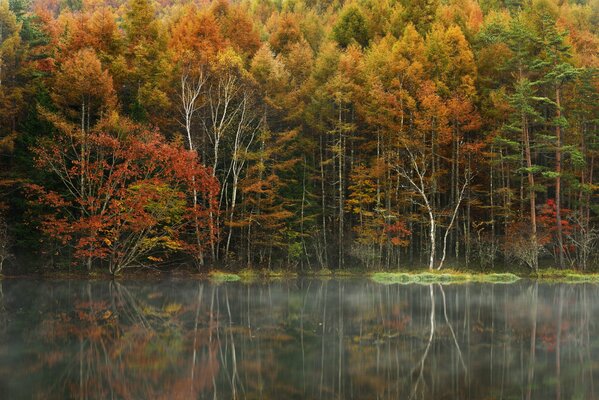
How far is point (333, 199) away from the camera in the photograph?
3631 centimetres

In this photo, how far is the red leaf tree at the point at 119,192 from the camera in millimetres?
28172

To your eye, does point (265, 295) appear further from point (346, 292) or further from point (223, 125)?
point (223, 125)

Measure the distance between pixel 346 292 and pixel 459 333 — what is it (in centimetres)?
1069

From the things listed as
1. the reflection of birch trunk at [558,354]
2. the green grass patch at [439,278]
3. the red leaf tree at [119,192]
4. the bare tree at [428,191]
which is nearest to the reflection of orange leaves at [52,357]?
the reflection of birch trunk at [558,354]

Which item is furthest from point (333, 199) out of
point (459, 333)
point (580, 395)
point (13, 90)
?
point (580, 395)

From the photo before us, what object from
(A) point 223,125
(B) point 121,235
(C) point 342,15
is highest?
(C) point 342,15

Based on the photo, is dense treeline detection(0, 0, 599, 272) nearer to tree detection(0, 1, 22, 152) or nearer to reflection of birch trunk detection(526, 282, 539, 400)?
tree detection(0, 1, 22, 152)

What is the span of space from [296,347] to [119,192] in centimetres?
1933

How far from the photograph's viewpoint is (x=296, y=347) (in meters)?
11.0

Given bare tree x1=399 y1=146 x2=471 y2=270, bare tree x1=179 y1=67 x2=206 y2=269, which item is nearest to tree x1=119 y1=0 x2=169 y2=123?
bare tree x1=179 y1=67 x2=206 y2=269

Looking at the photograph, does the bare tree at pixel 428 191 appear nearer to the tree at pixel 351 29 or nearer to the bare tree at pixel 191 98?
the bare tree at pixel 191 98

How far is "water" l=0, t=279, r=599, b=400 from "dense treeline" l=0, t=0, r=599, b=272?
1024 centimetres

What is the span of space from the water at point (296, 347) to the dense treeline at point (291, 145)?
1024 cm

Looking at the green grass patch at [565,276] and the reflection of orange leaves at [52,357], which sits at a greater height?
the reflection of orange leaves at [52,357]
